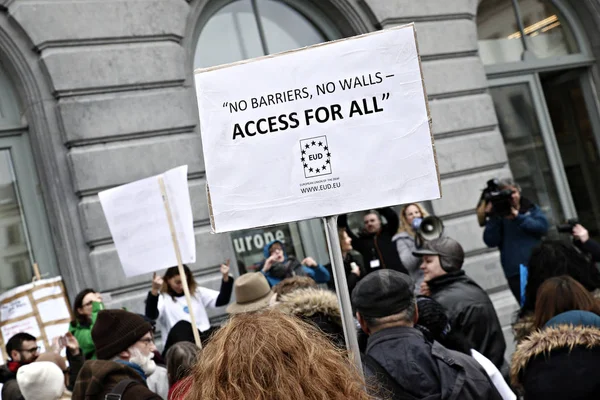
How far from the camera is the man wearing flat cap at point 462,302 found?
4.41 m

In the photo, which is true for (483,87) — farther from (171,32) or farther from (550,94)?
(171,32)

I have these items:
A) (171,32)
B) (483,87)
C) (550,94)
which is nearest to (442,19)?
(483,87)

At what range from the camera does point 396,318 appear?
10.9ft

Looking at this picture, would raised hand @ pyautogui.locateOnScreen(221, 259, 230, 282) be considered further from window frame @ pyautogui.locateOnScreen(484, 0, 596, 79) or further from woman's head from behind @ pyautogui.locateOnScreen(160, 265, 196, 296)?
window frame @ pyautogui.locateOnScreen(484, 0, 596, 79)

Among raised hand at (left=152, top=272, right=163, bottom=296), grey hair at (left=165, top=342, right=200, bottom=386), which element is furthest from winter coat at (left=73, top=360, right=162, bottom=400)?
raised hand at (left=152, top=272, right=163, bottom=296)

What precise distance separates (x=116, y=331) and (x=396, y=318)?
1542 mm

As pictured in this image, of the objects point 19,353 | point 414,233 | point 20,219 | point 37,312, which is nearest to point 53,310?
point 37,312

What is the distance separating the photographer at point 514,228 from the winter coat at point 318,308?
4.34 meters

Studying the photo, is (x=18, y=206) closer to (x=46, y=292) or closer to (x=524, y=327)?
(x=46, y=292)

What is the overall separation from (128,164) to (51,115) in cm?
86

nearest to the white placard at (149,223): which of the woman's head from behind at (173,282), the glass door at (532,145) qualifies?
the woman's head from behind at (173,282)

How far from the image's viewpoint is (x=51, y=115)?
8.09 m

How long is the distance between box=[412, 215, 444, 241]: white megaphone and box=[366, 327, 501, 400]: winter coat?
15.4 ft

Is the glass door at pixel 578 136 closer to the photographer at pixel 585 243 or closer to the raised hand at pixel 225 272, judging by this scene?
the photographer at pixel 585 243
